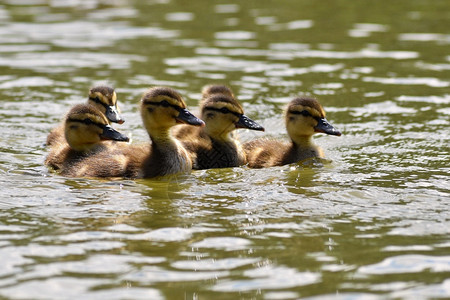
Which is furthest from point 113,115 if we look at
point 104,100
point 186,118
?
point 186,118

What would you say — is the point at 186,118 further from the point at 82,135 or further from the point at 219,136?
the point at 82,135

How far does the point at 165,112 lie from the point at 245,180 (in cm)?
94

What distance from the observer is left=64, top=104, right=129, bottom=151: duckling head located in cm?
732

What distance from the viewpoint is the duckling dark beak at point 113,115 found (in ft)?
26.3

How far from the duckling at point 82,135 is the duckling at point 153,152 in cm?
12

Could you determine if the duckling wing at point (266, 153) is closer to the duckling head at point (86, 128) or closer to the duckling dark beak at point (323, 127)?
the duckling dark beak at point (323, 127)

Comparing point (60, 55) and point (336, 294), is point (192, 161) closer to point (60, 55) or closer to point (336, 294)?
point (336, 294)

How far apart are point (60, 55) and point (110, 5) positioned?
378cm

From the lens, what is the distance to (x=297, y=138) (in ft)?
25.9

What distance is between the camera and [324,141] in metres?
8.84

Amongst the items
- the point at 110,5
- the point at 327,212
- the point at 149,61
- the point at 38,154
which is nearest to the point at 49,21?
the point at 110,5

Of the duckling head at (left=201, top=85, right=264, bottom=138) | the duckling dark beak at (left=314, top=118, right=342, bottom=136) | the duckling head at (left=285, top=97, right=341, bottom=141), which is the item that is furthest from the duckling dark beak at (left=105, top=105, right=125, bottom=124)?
the duckling dark beak at (left=314, top=118, right=342, bottom=136)

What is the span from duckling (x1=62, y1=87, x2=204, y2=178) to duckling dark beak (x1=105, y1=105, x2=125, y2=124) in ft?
1.47

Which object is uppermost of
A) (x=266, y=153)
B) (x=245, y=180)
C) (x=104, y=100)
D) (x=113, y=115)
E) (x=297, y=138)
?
(x=104, y=100)
